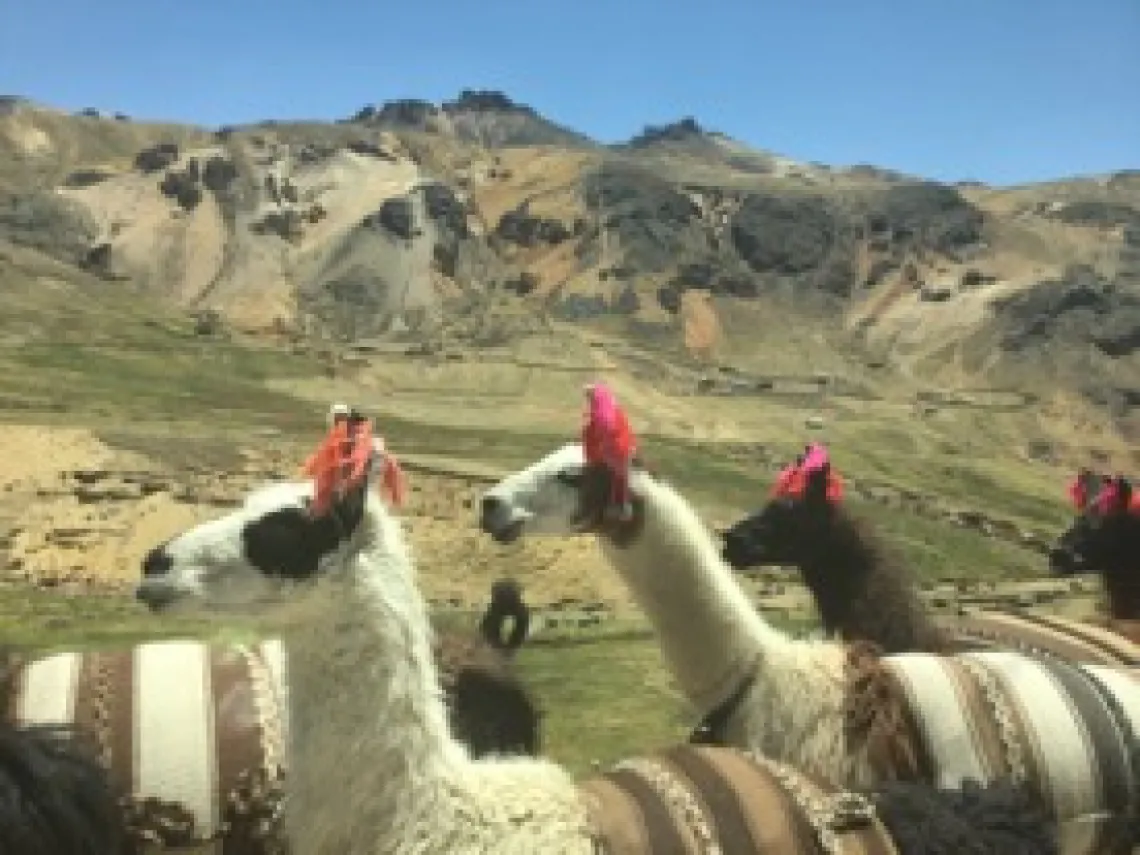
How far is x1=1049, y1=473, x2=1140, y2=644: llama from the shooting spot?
39.2ft

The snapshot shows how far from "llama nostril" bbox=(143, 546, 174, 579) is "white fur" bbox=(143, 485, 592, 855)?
0.06 ft

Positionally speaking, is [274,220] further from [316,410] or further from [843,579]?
[843,579]

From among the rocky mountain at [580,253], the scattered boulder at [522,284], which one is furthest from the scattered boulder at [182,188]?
the scattered boulder at [522,284]

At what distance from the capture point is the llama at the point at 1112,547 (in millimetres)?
11961

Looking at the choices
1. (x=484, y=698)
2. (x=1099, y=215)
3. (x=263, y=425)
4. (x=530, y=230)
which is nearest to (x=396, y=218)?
(x=530, y=230)

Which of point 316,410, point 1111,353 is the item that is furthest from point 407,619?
point 1111,353

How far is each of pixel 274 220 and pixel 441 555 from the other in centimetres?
9669

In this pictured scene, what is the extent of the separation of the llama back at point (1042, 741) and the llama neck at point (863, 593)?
2.02 m

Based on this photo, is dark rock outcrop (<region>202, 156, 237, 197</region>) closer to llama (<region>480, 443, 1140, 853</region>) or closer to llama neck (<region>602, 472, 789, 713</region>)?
llama (<region>480, 443, 1140, 853</region>)

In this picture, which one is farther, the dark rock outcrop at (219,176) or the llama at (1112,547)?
the dark rock outcrop at (219,176)

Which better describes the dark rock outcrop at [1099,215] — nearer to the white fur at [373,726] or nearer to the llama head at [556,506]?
the llama head at [556,506]

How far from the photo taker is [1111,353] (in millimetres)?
104438

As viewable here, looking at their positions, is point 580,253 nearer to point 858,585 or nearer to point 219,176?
point 219,176

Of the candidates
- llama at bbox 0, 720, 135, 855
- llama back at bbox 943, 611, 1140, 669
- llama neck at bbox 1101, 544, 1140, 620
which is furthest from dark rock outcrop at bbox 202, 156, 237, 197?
llama at bbox 0, 720, 135, 855
